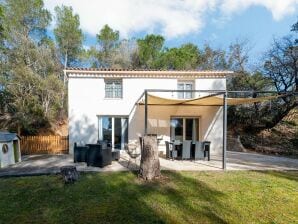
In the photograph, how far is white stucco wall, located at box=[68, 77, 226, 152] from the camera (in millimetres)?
16375

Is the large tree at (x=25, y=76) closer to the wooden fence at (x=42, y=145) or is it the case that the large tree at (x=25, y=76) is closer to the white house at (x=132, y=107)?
the wooden fence at (x=42, y=145)

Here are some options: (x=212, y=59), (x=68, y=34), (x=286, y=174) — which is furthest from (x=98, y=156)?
(x=212, y=59)

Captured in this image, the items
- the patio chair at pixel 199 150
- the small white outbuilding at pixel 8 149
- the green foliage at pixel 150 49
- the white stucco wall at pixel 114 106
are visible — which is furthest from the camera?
the green foliage at pixel 150 49

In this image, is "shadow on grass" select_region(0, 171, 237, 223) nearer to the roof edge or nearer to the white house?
the white house

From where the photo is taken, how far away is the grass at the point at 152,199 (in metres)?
6.11

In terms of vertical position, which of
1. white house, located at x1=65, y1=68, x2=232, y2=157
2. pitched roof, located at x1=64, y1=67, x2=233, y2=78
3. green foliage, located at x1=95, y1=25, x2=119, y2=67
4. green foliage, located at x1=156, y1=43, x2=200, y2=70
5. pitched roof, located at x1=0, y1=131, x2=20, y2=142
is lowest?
pitched roof, located at x1=0, y1=131, x2=20, y2=142

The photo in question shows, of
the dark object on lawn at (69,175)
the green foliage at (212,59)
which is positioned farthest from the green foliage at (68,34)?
the dark object on lawn at (69,175)

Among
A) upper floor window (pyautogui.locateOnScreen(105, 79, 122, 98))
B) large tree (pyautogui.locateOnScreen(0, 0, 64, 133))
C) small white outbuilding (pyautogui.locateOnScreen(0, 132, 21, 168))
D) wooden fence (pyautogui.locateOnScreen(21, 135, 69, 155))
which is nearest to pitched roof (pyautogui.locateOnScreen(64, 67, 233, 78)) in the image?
upper floor window (pyautogui.locateOnScreen(105, 79, 122, 98))

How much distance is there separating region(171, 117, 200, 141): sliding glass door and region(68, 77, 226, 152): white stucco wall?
49cm

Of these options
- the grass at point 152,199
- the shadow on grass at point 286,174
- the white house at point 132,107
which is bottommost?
the shadow on grass at point 286,174

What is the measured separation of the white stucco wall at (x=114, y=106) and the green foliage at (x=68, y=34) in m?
14.9

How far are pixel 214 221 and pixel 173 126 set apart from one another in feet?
37.9

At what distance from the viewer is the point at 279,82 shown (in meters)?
22.2

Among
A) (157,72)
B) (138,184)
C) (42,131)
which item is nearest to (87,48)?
(42,131)
